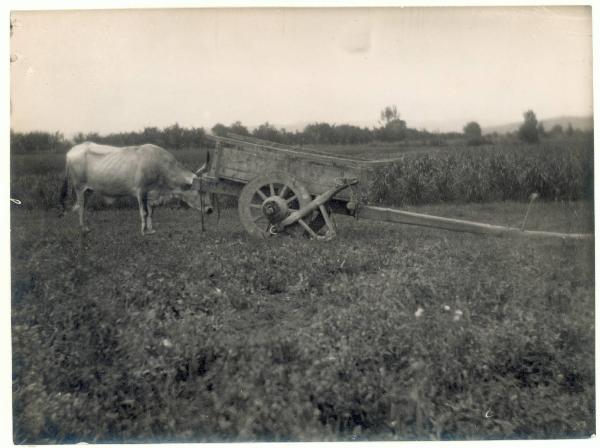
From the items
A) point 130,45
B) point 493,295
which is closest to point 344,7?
point 130,45

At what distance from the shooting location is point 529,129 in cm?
651

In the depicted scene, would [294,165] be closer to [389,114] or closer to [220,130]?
[220,130]

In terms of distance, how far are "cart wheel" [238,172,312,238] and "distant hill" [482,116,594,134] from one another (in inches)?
101

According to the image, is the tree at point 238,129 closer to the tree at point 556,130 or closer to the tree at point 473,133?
the tree at point 473,133

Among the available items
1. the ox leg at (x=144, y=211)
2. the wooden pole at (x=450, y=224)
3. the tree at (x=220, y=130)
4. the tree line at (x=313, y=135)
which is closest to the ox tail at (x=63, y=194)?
the tree line at (x=313, y=135)

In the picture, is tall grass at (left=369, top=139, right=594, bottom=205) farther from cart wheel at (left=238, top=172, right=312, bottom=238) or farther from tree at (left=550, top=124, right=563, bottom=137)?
cart wheel at (left=238, top=172, right=312, bottom=238)

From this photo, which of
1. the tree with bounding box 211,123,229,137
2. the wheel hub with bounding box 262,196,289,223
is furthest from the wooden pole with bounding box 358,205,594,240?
the tree with bounding box 211,123,229,137

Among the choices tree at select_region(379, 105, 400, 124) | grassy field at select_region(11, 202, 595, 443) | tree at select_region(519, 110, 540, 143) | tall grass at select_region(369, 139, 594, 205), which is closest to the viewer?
grassy field at select_region(11, 202, 595, 443)

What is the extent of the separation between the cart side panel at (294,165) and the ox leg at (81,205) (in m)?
1.96

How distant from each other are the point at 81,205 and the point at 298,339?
428cm

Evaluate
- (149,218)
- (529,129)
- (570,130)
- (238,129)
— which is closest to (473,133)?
(529,129)

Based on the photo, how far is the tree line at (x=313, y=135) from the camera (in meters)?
5.97

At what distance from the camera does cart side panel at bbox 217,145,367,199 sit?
664 cm

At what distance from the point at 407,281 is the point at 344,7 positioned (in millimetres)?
2832
